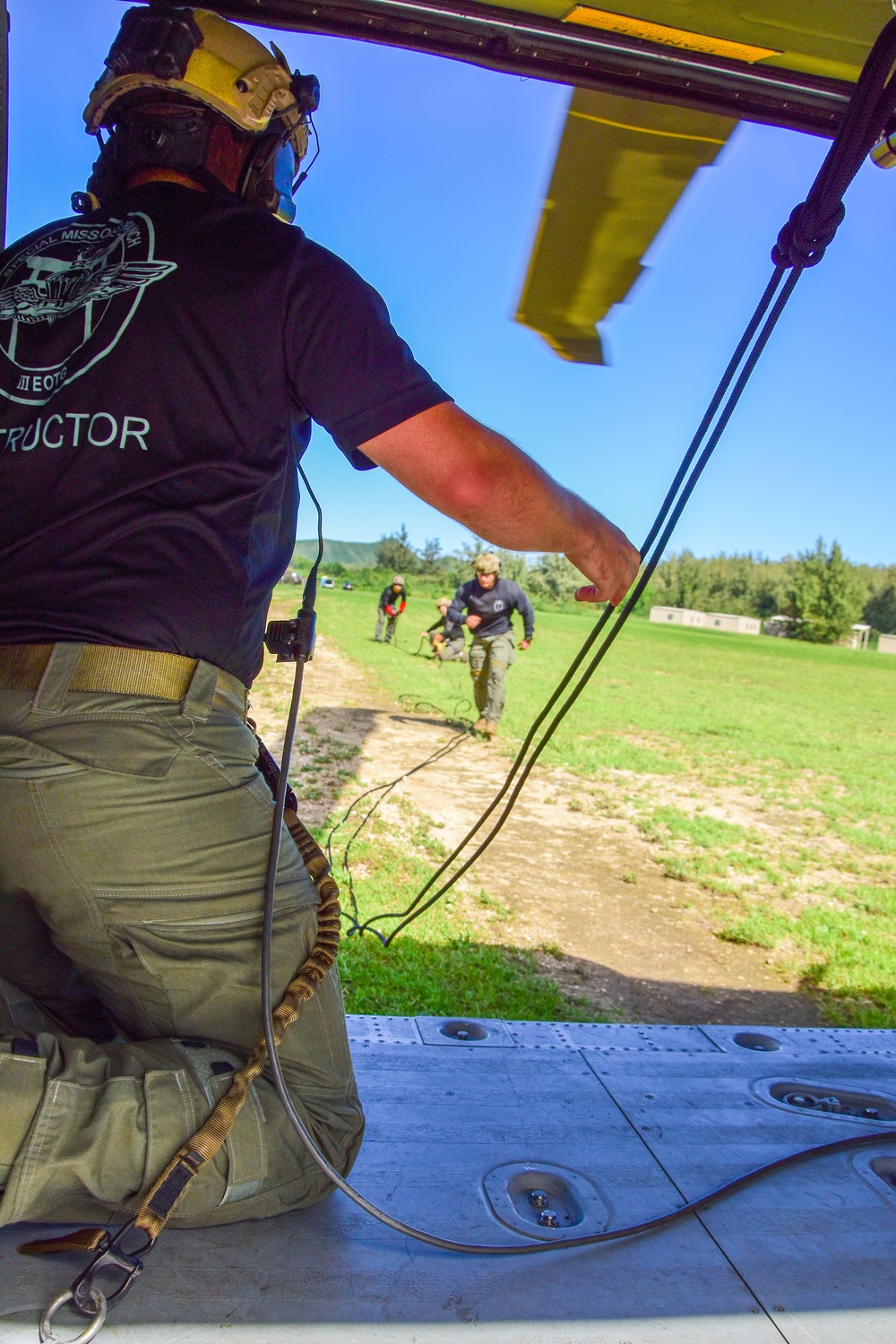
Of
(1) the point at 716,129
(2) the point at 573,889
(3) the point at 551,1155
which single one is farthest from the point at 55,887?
(2) the point at 573,889

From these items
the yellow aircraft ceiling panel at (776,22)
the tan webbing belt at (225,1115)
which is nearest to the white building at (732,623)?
the yellow aircraft ceiling panel at (776,22)

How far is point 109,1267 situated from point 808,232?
2151 mm

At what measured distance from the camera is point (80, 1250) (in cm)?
149

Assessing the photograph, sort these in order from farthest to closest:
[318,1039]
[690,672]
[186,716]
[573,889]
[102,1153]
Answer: [690,672], [573,889], [318,1039], [186,716], [102,1153]

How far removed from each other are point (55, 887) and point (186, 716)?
35 cm

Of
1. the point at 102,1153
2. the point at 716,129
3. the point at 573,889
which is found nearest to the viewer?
the point at 102,1153

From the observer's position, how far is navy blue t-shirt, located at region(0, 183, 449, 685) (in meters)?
1.54

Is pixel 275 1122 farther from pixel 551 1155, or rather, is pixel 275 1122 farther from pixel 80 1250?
pixel 551 1155

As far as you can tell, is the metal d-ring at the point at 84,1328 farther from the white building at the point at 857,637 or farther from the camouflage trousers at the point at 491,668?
the white building at the point at 857,637

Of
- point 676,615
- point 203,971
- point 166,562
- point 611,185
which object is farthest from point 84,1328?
point 676,615

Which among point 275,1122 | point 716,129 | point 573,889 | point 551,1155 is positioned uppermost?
point 716,129

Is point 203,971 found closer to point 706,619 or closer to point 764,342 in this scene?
point 764,342

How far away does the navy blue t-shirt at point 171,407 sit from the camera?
1536 mm

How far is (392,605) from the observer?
2236 cm
